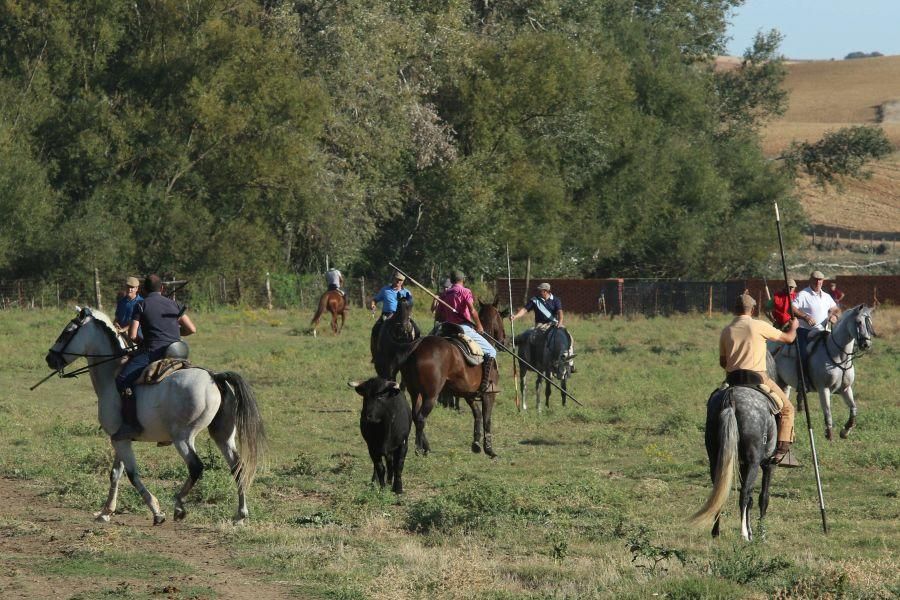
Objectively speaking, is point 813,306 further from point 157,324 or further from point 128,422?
point 128,422

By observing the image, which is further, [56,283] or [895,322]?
[56,283]

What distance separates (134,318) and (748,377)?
21.2 feet

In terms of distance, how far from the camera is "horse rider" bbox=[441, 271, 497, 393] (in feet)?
60.6

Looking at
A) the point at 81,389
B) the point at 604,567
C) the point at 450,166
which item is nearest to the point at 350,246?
the point at 450,166

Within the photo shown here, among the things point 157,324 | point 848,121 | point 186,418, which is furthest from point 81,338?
point 848,121

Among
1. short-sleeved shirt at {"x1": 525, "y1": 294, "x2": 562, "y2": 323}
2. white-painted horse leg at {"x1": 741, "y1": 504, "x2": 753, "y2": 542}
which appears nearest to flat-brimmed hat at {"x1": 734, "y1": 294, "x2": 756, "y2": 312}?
white-painted horse leg at {"x1": 741, "y1": 504, "x2": 753, "y2": 542}

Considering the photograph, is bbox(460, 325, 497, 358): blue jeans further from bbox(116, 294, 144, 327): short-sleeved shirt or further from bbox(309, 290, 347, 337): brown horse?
bbox(309, 290, 347, 337): brown horse

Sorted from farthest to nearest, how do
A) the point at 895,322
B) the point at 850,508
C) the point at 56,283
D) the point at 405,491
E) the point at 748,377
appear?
the point at 56,283
the point at 895,322
the point at 405,491
the point at 850,508
the point at 748,377

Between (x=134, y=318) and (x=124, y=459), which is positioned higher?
(x=134, y=318)

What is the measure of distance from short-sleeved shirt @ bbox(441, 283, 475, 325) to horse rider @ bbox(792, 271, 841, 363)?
5686 mm

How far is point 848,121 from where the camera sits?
114500mm

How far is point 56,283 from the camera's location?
151 feet

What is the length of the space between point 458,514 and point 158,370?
3.27 meters

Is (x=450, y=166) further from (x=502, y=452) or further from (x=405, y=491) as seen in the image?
(x=405, y=491)
